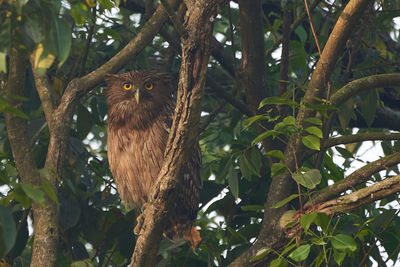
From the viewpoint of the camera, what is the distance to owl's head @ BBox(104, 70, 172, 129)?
17.1 ft

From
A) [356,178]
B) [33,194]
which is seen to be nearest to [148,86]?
[356,178]

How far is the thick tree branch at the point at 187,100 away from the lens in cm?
310

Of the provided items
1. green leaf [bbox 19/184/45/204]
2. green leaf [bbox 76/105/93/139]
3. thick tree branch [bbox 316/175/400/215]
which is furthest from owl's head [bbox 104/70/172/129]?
green leaf [bbox 19/184/45/204]

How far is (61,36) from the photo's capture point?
2.35 meters

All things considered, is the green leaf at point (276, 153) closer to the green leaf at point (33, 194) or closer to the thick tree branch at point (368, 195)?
the thick tree branch at point (368, 195)

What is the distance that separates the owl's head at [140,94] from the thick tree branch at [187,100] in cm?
193

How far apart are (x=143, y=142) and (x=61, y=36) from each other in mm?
2783

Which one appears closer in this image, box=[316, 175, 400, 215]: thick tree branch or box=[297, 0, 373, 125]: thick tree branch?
box=[316, 175, 400, 215]: thick tree branch

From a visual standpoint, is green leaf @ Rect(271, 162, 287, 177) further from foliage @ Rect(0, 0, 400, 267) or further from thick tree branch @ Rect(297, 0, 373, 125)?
thick tree branch @ Rect(297, 0, 373, 125)

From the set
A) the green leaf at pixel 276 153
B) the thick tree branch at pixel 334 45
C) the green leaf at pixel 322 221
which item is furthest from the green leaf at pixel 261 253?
the thick tree branch at pixel 334 45

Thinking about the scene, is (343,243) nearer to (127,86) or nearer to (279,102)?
(279,102)

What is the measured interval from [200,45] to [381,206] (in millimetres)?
1816

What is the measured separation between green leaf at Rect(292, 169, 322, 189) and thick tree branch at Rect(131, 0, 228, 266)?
1.77 ft

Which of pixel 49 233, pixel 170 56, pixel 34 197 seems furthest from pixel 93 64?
pixel 34 197
